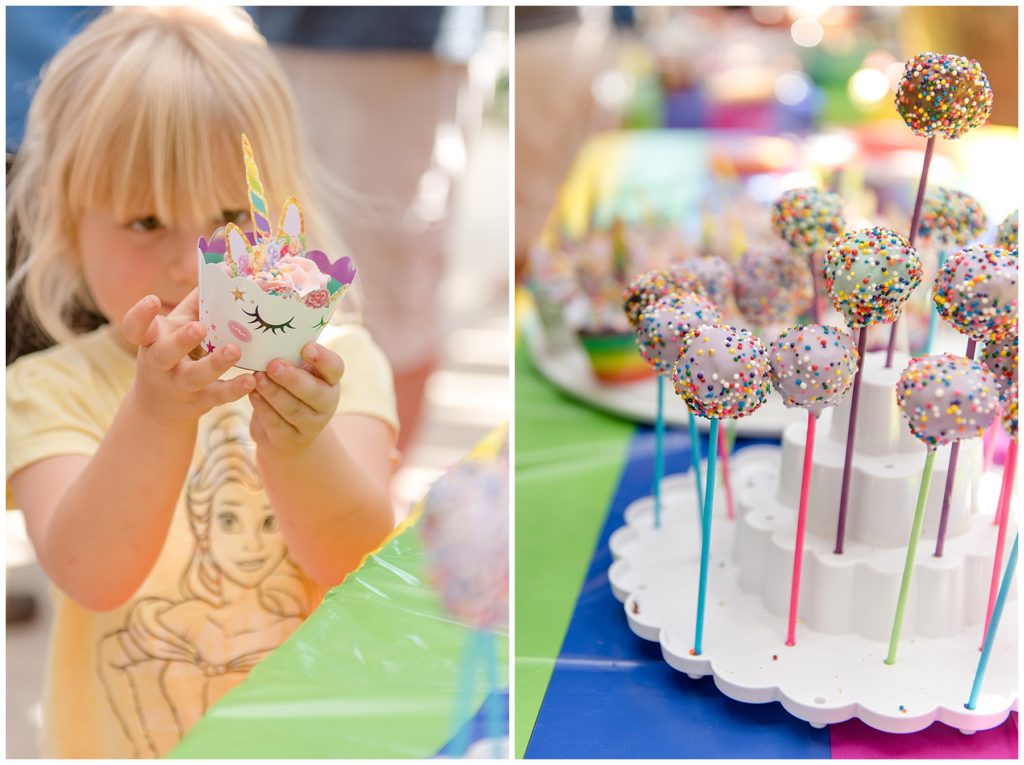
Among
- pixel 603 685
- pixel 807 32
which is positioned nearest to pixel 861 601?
pixel 603 685

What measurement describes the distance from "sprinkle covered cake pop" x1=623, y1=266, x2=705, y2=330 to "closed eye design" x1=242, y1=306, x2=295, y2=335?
10.9 inches

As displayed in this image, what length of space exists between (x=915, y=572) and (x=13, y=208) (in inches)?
31.7

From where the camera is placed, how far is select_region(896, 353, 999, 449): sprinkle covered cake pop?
1.90ft

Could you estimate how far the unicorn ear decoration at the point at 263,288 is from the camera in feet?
1.97

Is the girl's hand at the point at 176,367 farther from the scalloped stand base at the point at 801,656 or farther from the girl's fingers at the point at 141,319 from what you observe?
the scalloped stand base at the point at 801,656

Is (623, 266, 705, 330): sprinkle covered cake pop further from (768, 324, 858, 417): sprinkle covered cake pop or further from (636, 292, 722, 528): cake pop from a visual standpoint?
(768, 324, 858, 417): sprinkle covered cake pop

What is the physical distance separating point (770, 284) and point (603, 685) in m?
0.34

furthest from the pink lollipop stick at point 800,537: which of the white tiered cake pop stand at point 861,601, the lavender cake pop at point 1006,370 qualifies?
the lavender cake pop at point 1006,370

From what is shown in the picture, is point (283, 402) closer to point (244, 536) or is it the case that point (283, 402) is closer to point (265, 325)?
point (265, 325)

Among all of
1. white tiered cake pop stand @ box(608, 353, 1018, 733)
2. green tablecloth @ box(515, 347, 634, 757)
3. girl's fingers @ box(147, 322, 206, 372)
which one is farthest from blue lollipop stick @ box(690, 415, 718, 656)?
girl's fingers @ box(147, 322, 206, 372)

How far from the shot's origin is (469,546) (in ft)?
2.39

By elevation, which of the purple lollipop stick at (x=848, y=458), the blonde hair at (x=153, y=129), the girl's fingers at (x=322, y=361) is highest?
the blonde hair at (x=153, y=129)

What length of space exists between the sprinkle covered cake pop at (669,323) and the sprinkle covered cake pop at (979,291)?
0.50 feet

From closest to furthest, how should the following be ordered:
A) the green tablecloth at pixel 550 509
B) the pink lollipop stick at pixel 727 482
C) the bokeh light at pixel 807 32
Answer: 1. the green tablecloth at pixel 550 509
2. the pink lollipop stick at pixel 727 482
3. the bokeh light at pixel 807 32
